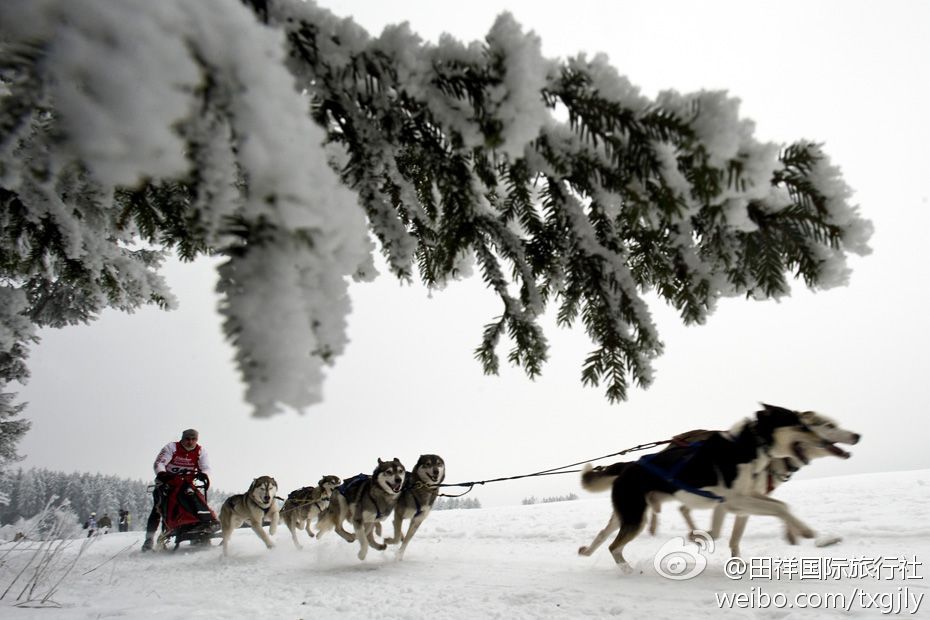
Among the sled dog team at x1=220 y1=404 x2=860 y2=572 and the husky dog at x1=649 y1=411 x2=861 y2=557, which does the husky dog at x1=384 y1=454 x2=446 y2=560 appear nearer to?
the sled dog team at x1=220 y1=404 x2=860 y2=572

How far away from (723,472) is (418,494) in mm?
3252

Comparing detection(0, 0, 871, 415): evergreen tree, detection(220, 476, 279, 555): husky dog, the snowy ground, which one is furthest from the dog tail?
detection(220, 476, 279, 555): husky dog

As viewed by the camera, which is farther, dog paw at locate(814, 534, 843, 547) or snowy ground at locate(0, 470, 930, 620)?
dog paw at locate(814, 534, 843, 547)

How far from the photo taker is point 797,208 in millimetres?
1095

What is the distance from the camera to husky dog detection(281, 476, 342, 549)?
7828mm

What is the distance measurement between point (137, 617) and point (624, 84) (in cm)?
437

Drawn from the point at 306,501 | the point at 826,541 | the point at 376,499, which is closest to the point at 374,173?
the point at 826,541

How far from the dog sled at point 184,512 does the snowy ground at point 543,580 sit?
2.66ft

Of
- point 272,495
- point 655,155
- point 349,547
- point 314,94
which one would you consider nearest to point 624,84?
point 655,155

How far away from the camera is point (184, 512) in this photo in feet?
24.4

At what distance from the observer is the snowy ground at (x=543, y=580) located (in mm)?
2936

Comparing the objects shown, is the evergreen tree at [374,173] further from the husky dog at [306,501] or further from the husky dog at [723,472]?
the husky dog at [306,501]

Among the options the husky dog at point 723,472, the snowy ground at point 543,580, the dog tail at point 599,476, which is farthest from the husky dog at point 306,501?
the husky dog at point 723,472

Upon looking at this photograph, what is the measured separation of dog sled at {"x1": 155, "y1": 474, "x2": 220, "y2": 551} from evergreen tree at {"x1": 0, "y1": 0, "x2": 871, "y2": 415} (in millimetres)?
6746
